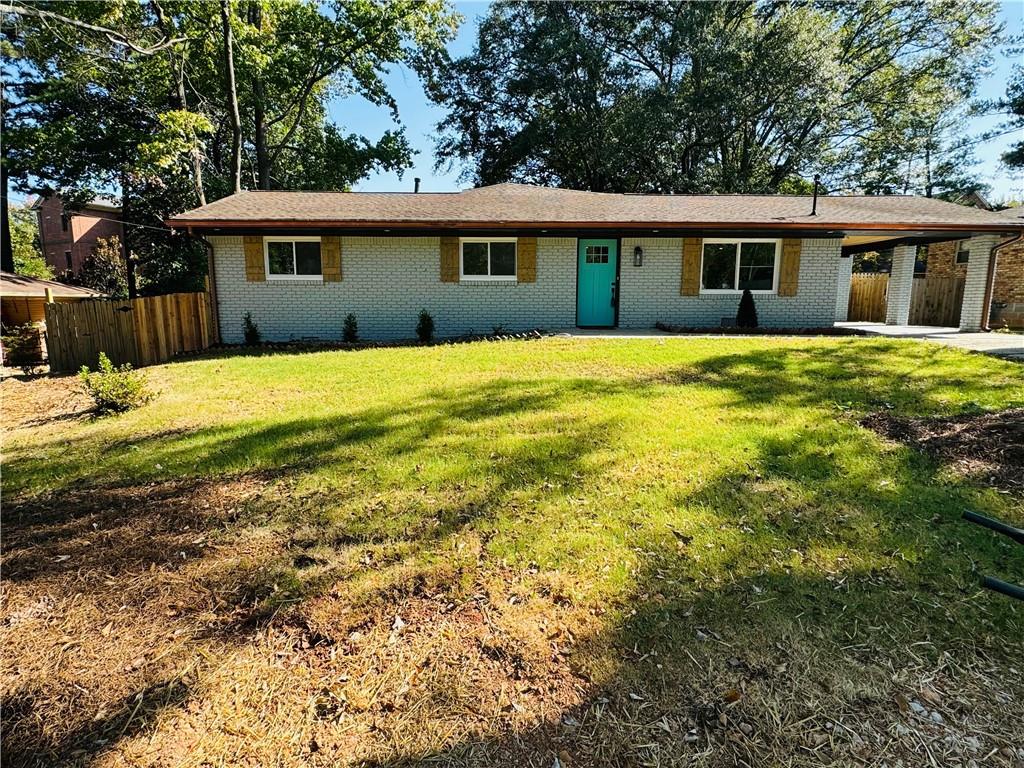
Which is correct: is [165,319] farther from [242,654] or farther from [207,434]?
[242,654]

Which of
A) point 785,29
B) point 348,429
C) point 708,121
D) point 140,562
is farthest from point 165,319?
point 785,29

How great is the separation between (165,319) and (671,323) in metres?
11.2

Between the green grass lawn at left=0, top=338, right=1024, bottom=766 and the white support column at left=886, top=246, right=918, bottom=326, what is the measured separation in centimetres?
1093

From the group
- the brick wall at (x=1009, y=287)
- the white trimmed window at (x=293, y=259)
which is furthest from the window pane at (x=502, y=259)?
the brick wall at (x=1009, y=287)

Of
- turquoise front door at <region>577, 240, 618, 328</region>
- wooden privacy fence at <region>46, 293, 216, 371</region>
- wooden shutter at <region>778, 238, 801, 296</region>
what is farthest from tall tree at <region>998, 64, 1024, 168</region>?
wooden privacy fence at <region>46, 293, 216, 371</region>

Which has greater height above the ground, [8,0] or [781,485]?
[8,0]

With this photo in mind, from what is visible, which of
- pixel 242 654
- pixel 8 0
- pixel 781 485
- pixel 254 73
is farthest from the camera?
pixel 254 73

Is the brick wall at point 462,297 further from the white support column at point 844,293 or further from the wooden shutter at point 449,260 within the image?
the white support column at point 844,293

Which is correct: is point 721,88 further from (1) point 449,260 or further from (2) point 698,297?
(1) point 449,260

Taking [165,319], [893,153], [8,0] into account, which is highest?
[893,153]

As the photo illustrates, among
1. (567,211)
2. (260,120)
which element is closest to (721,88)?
(567,211)

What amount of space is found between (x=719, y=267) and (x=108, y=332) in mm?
13149

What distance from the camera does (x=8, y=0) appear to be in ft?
27.8

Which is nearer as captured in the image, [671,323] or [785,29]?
[671,323]
